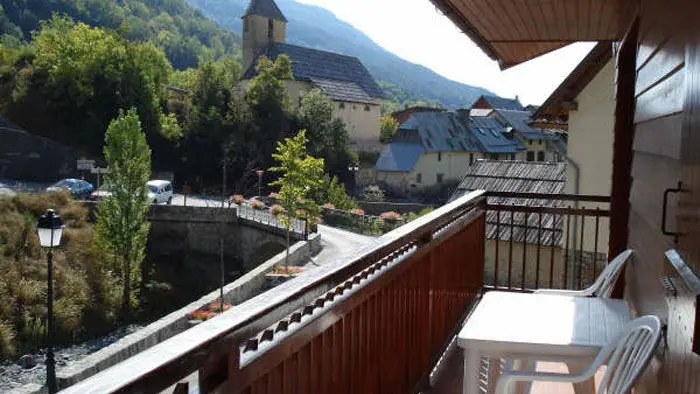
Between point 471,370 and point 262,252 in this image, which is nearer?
point 471,370

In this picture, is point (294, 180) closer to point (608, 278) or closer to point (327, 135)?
point (327, 135)

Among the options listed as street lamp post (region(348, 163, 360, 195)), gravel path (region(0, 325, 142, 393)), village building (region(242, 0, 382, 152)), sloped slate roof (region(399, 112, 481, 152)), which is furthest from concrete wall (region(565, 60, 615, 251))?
village building (region(242, 0, 382, 152))

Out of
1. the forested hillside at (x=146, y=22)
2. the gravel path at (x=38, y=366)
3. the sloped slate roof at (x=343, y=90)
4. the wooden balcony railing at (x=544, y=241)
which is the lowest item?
the gravel path at (x=38, y=366)

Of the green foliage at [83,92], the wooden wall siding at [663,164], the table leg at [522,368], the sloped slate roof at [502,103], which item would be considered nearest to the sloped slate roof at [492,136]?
the sloped slate roof at [502,103]

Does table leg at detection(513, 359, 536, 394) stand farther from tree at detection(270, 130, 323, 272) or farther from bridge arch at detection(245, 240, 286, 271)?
bridge arch at detection(245, 240, 286, 271)

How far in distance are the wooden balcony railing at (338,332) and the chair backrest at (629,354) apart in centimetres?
80

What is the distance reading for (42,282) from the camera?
21750 millimetres

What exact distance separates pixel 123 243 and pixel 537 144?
29.9 m

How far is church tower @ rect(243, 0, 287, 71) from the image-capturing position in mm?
52812

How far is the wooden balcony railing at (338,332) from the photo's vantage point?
1180 mm

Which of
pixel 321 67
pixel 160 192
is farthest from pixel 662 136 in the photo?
pixel 321 67

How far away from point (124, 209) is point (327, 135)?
66.2ft

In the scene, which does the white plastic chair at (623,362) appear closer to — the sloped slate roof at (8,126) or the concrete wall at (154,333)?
the concrete wall at (154,333)

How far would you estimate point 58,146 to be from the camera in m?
38.4
